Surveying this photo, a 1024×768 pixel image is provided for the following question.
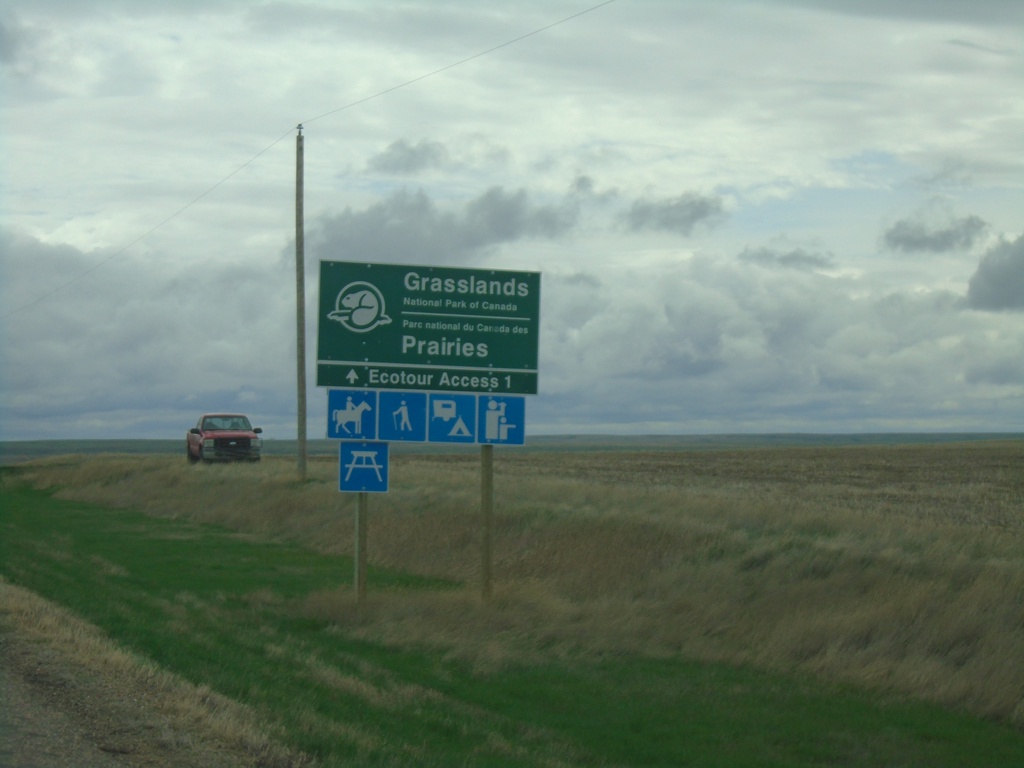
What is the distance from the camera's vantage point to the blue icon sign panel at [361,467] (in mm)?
15945

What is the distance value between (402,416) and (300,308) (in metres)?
16.6

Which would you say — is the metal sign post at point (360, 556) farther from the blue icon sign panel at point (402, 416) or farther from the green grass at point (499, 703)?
the blue icon sign panel at point (402, 416)

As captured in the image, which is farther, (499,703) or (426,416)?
(426,416)

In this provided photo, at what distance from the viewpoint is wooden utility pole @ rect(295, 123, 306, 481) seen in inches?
1222

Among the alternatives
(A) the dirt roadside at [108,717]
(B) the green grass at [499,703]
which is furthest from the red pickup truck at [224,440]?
(A) the dirt roadside at [108,717]

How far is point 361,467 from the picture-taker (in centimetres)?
1602

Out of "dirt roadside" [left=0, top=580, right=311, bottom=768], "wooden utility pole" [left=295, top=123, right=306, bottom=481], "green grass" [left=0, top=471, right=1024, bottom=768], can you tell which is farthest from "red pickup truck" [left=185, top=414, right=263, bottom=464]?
"dirt roadside" [left=0, top=580, right=311, bottom=768]

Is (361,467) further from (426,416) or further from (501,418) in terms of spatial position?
(501,418)

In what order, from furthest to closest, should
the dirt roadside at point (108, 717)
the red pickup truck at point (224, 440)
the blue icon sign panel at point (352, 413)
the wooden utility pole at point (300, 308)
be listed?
the red pickup truck at point (224, 440), the wooden utility pole at point (300, 308), the blue icon sign panel at point (352, 413), the dirt roadside at point (108, 717)

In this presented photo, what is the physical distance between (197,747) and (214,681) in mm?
2280

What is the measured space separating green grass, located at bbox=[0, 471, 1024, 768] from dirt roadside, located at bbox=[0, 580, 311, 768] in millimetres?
386

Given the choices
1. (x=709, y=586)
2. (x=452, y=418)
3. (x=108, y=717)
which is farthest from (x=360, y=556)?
(x=108, y=717)

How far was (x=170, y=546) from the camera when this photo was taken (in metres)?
24.6

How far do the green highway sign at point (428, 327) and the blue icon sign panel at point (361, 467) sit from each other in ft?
2.88
